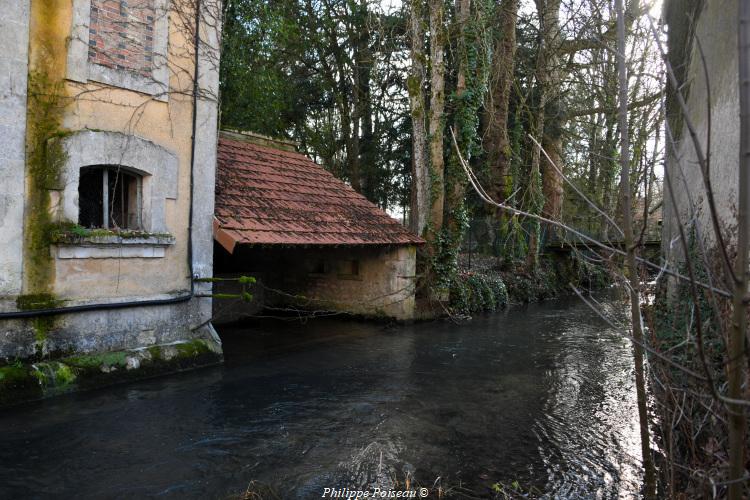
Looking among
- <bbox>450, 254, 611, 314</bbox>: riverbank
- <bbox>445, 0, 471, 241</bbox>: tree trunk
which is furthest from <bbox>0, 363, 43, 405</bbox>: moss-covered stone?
<bbox>450, 254, 611, 314</bbox>: riverbank

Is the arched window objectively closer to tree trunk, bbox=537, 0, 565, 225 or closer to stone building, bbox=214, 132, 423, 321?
stone building, bbox=214, 132, 423, 321

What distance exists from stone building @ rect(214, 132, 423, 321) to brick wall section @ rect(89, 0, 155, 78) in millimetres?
2524

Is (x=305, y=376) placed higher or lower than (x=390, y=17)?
lower

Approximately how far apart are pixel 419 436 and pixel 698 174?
3.74 metres

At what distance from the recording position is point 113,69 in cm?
720

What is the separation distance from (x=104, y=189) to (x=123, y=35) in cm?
203

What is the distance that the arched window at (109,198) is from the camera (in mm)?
7371

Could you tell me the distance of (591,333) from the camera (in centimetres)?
1274

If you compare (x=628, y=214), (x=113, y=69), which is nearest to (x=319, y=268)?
(x=113, y=69)

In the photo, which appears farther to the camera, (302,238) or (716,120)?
(302,238)

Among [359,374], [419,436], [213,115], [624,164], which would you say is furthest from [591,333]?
[624,164]

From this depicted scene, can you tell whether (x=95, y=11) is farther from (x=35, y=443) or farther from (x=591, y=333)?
(x=591, y=333)

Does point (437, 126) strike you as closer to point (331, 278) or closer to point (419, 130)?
point (419, 130)

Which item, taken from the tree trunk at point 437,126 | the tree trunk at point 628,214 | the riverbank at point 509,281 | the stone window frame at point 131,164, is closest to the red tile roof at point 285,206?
the stone window frame at point 131,164
